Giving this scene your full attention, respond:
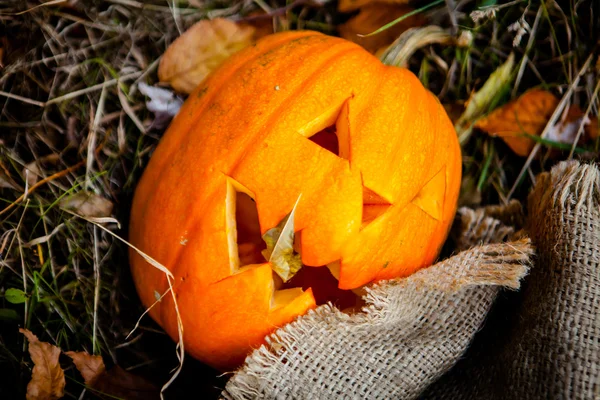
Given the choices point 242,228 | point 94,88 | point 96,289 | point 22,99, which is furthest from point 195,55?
point 96,289

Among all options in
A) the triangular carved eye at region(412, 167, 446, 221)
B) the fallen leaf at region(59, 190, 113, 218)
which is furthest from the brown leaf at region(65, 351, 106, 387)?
the triangular carved eye at region(412, 167, 446, 221)

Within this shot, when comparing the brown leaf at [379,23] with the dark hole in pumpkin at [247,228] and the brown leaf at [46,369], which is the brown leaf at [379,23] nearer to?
the dark hole in pumpkin at [247,228]

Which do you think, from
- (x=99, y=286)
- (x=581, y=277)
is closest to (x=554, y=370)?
(x=581, y=277)

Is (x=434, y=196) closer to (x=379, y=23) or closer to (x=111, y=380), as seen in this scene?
(x=379, y=23)

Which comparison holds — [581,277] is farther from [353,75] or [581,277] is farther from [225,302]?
[225,302]

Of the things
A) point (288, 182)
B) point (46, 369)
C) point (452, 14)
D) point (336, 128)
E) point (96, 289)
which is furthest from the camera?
point (452, 14)

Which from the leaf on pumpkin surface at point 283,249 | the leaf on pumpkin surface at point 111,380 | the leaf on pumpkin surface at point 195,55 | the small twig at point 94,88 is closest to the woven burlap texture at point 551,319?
the leaf on pumpkin surface at point 283,249
